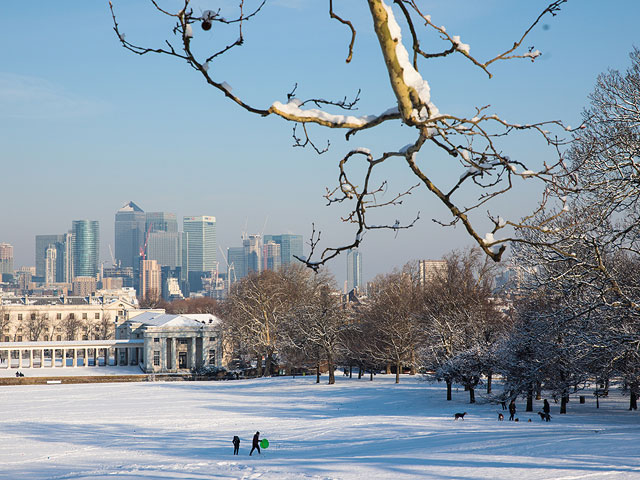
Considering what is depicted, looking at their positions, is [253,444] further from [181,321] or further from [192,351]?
[181,321]

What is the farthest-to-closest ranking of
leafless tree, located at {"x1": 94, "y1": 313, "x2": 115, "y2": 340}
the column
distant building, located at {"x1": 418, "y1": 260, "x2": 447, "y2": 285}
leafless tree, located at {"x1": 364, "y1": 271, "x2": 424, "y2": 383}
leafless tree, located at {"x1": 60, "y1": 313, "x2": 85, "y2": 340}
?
leafless tree, located at {"x1": 94, "y1": 313, "x2": 115, "y2": 340} → leafless tree, located at {"x1": 60, "y1": 313, "x2": 85, "y2": 340} → the column → distant building, located at {"x1": 418, "y1": 260, "x2": 447, "y2": 285} → leafless tree, located at {"x1": 364, "y1": 271, "x2": 424, "y2": 383}

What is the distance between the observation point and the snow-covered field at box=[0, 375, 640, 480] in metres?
20.3

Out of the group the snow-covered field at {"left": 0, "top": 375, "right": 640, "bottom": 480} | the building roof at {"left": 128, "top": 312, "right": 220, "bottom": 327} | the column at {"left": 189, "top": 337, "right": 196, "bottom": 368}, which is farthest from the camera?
the building roof at {"left": 128, "top": 312, "right": 220, "bottom": 327}

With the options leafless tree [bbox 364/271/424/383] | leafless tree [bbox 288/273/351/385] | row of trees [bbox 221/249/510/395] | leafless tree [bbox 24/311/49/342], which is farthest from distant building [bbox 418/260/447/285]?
leafless tree [bbox 24/311/49/342]

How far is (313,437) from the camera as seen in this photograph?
3008 cm

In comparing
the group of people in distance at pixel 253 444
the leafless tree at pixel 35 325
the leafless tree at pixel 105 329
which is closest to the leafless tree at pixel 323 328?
the group of people in distance at pixel 253 444

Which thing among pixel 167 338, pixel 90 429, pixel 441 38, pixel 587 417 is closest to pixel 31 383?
pixel 167 338

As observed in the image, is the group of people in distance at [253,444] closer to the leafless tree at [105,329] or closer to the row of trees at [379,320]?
the row of trees at [379,320]

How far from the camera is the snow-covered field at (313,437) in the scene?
20.3m

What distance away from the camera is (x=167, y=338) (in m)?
85.8

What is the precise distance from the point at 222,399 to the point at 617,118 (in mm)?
37554

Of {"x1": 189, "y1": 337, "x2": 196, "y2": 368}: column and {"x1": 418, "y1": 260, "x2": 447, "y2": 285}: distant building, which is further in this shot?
{"x1": 189, "y1": 337, "x2": 196, "y2": 368}: column

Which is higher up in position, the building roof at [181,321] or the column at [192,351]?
the building roof at [181,321]

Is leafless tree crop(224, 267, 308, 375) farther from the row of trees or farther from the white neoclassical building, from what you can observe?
the white neoclassical building
